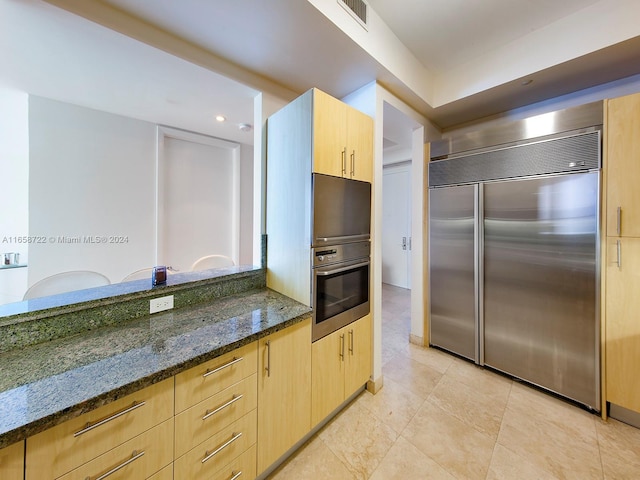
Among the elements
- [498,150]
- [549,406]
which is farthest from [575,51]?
[549,406]

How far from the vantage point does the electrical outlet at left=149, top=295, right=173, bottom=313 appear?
1.37 m

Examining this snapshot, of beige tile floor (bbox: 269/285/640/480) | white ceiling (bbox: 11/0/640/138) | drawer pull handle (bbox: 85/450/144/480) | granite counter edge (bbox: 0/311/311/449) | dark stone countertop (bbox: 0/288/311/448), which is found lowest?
beige tile floor (bbox: 269/285/640/480)

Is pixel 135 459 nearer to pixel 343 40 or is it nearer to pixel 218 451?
pixel 218 451

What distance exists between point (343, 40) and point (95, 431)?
7.24ft

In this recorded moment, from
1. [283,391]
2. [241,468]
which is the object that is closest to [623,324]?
[283,391]

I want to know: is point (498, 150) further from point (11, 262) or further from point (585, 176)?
point (11, 262)

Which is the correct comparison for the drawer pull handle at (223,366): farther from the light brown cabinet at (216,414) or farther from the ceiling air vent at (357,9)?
the ceiling air vent at (357,9)

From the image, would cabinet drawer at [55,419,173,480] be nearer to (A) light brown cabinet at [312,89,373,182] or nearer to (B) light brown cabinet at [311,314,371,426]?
(B) light brown cabinet at [311,314,371,426]

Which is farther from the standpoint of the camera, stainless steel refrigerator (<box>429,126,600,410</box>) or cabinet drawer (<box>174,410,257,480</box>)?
stainless steel refrigerator (<box>429,126,600,410</box>)

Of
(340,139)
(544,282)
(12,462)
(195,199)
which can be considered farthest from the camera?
(195,199)

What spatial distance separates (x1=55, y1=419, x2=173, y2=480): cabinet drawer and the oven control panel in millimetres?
1017

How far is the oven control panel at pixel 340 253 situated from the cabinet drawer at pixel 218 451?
0.88 meters

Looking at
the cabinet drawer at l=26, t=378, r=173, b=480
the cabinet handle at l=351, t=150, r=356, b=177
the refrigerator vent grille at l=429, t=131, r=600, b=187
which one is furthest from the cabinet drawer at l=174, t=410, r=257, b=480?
the refrigerator vent grille at l=429, t=131, r=600, b=187

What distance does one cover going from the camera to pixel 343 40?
152 centimetres
